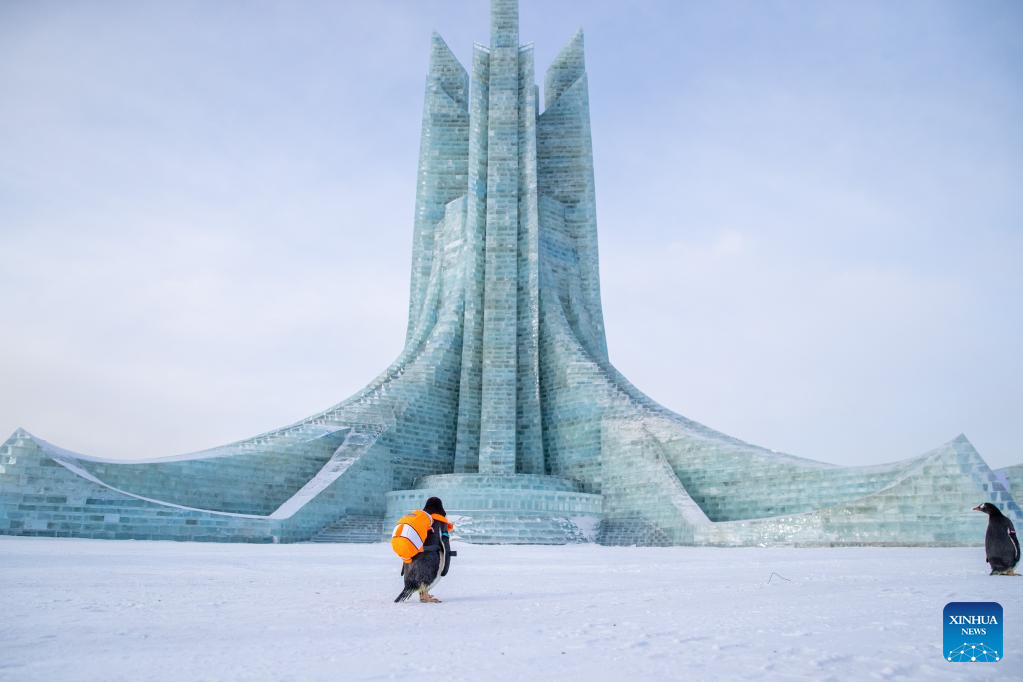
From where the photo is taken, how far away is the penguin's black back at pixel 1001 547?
6227 mm

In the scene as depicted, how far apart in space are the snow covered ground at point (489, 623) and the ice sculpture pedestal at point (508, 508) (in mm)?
6677

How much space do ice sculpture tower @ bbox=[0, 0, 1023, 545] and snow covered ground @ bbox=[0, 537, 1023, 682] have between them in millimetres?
4604

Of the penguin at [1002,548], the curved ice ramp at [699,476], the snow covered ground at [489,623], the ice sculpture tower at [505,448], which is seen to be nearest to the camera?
the snow covered ground at [489,623]

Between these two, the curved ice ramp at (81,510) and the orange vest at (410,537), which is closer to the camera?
the orange vest at (410,537)

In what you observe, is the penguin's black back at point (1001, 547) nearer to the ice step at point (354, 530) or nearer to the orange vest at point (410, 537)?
the orange vest at point (410, 537)

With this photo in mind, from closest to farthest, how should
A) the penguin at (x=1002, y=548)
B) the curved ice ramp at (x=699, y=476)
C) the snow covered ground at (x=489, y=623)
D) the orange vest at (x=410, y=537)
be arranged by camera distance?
the snow covered ground at (x=489, y=623) < the orange vest at (x=410, y=537) < the penguin at (x=1002, y=548) < the curved ice ramp at (x=699, y=476)

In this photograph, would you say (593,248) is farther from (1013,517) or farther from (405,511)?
(1013,517)

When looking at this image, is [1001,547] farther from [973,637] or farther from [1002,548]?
[973,637]

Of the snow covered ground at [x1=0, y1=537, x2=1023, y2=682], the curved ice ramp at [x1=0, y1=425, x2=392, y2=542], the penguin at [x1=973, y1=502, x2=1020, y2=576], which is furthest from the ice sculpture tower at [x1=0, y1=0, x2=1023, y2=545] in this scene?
the snow covered ground at [x1=0, y1=537, x2=1023, y2=682]

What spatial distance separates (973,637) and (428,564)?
9.44 feet

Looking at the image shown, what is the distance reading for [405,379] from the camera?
1833cm

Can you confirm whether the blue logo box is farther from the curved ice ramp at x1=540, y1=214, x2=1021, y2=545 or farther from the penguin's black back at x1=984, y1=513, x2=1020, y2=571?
the curved ice ramp at x1=540, y1=214, x2=1021, y2=545

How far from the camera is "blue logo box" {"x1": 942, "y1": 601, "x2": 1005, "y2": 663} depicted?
2.98 metres

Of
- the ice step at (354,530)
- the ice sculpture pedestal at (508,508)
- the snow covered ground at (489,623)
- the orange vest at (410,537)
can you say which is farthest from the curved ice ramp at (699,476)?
the orange vest at (410,537)
